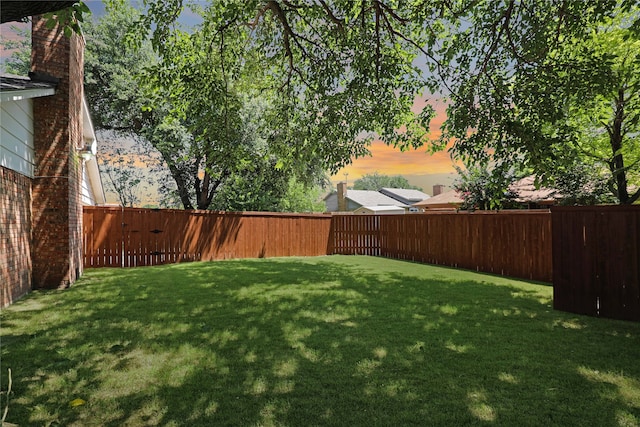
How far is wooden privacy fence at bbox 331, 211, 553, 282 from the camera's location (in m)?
7.98

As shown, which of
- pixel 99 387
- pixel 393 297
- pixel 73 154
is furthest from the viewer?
pixel 73 154

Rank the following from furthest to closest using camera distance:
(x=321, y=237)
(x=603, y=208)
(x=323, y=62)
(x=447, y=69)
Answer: (x=321, y=237), (x=323, y=62), (x=447, y=69), (x=603, y=208)

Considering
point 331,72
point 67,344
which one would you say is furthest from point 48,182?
point 331,72

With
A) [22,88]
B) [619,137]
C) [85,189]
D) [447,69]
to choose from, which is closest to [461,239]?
[447,69]

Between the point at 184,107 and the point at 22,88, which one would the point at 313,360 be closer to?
the point at 22,88

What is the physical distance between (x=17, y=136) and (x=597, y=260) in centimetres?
858

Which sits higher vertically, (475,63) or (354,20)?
(354,20)

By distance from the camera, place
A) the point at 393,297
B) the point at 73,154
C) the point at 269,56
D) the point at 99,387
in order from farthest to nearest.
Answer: the point at 269,56 < the point at 73,154 < the point at 393,297 < the point at 99,387

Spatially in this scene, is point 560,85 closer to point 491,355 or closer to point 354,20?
point 354,20

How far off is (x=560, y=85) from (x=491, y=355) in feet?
17.4

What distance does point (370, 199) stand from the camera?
4066 cm

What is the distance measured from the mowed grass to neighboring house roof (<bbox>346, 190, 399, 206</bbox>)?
1313 inches

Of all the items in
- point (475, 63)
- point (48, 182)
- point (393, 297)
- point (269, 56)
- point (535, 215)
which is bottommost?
point (393, 297)

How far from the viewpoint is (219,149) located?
1005 cm
